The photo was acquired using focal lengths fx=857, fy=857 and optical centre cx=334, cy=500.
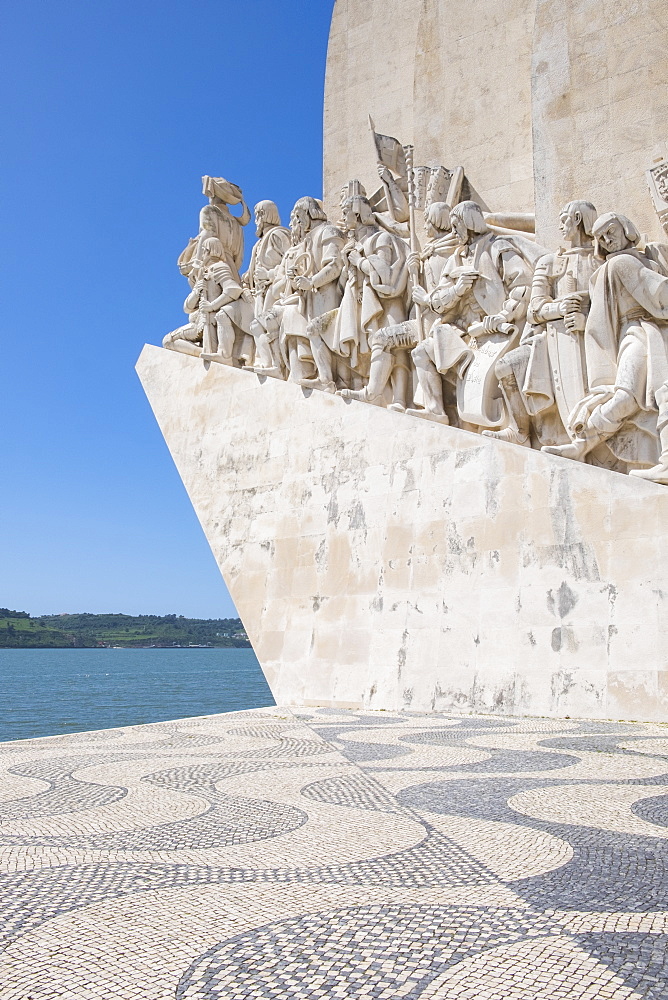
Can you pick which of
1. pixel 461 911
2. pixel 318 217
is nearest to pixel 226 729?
pixel 461 911

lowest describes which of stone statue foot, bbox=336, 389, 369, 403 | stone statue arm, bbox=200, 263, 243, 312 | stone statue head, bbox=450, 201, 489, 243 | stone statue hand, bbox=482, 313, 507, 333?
stone statue foot, bbox=336, 389, 369, 403

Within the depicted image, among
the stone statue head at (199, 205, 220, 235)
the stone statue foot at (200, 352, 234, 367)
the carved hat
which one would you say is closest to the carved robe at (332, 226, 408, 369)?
the stone statue foot at (200, 352, 234, 367)

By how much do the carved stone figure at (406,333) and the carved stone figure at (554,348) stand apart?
3.59ft

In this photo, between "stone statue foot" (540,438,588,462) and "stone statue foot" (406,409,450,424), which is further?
"stone statue foot" (406,409,450,424)

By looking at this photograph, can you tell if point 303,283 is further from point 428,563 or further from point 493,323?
point 428,563

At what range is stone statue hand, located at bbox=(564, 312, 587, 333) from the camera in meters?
5.89

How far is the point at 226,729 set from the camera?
4711 mm

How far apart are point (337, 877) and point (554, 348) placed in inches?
191

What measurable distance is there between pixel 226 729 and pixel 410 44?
9322 millimetres

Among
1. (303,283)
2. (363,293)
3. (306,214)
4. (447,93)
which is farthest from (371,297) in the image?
(447,93)

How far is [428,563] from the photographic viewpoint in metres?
6.12

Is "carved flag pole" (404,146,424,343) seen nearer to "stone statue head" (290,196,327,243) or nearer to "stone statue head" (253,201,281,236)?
"stone statue head" (290,196,327,243)

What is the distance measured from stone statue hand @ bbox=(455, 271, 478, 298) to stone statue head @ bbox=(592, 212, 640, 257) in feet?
3.95

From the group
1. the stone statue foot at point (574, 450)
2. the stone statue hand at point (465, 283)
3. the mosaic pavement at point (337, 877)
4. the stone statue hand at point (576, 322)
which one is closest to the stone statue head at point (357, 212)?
the stone statue hand at point (465, 283)
